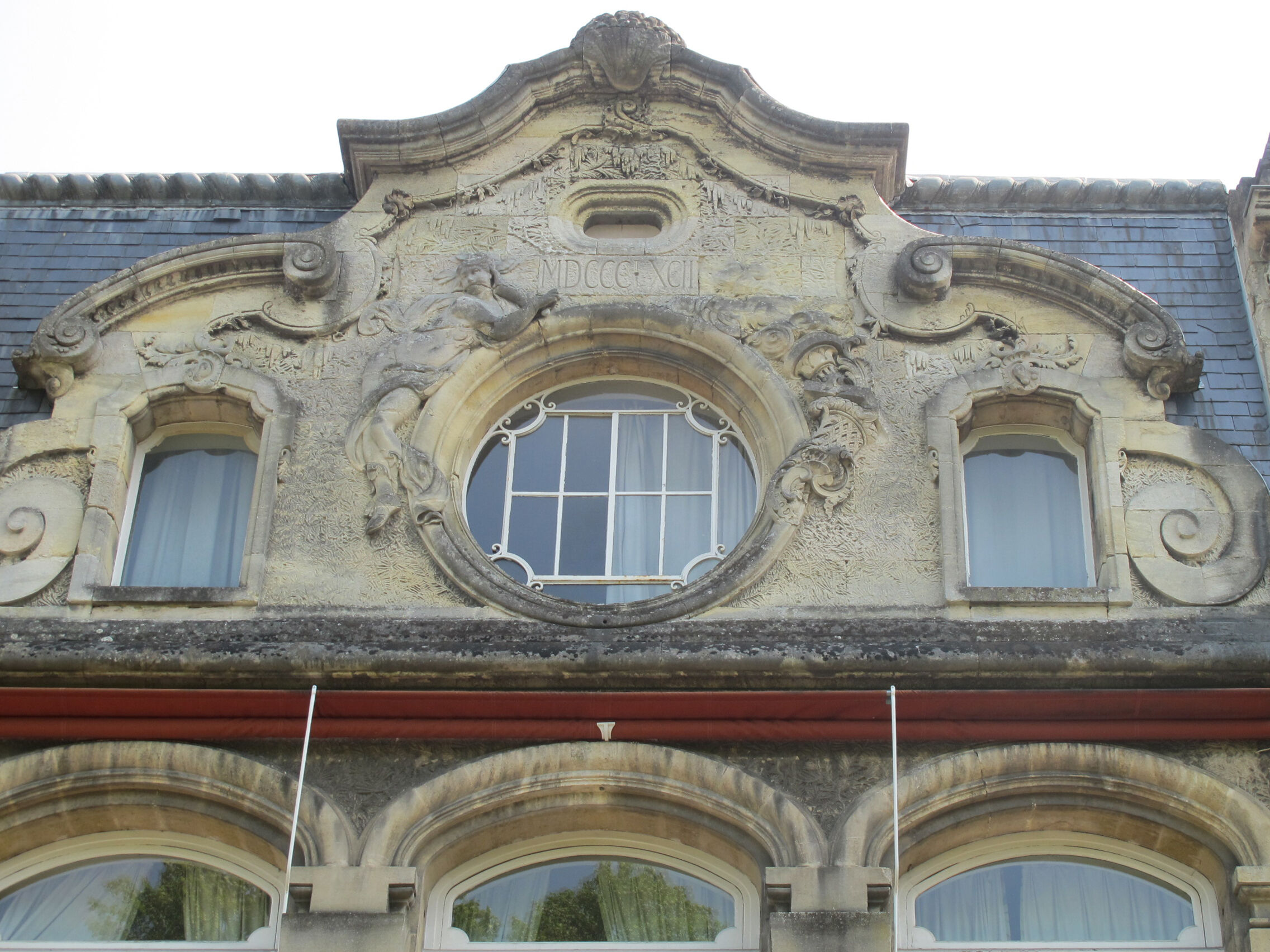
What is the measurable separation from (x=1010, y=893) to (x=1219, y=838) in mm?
1140

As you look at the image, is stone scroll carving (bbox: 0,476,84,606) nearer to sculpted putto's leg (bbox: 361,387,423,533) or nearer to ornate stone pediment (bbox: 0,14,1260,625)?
ornate stone pediment (bbox: 0,14,1260,625)

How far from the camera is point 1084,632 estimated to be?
10484mm

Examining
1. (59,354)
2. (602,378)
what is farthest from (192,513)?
(602,378)

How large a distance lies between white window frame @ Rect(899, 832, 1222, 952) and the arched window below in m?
0.87

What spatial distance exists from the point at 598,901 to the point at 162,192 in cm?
655

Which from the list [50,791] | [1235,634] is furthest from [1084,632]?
[50,791]

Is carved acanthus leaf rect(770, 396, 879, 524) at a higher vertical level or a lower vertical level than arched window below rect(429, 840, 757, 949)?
higher

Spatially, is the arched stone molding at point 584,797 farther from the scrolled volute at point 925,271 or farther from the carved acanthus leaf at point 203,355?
the scrolled volute at point 925,271

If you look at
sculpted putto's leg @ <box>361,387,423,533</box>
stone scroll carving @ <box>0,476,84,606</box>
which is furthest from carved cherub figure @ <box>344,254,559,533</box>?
stone scroll carving @ <box>0,476,84,606</box>

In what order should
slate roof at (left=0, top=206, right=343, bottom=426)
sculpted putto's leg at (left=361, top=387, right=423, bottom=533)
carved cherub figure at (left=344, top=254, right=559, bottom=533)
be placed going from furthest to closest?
slate roof at (left=0, top=206, right=343, bottom=426) → carved cherub figure at (left=344, top=254, right=559, bottom=533) → sculpted putto's leg at (left=361, top=387, right=423, bottom=533)

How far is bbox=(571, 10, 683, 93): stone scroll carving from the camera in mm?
12969

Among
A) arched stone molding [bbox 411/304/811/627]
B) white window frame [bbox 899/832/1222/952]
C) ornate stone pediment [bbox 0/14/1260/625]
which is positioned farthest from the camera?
ornate stone pediment [bbox 0/14/1260/625]

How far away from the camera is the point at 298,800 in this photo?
9.92 metres

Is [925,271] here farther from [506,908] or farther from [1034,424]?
[506,908]
